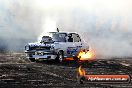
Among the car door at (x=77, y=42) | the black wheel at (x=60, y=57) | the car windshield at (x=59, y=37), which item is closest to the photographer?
the black wheel at (x=60, y=57)

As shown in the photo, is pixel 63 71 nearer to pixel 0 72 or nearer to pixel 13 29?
pixel 0 72

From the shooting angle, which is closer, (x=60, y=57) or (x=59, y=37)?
(x=60, y=57)

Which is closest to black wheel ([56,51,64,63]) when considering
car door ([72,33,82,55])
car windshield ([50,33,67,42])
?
car windshield ([50,33,67,42])

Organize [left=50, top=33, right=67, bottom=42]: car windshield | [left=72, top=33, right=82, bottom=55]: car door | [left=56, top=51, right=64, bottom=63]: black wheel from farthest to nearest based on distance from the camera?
[left=72, top=33, right=82, bottom=55]: car door < [left=50, top=33, right=67, bottom=42]: car windshield < [left=56, top=51, right=64, bottom=63]: black wheel

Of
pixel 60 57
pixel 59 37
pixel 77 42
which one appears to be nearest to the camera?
pixel 60 57

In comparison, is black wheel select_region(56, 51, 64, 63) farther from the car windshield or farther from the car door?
the car door

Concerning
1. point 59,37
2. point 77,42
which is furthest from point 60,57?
point 77,42

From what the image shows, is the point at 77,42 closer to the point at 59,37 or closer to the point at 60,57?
the point at 59,37

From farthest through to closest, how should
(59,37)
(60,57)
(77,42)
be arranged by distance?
1. (77,42)
2. (59,37)
3. (60,57)

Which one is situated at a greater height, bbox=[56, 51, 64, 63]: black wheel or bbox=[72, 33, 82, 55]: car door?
bbox=[72, 33, 82, 55]: car door

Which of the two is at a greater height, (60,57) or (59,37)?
(59,37)

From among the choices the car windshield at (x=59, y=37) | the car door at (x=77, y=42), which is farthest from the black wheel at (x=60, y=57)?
the car door at (x=77, y=42)

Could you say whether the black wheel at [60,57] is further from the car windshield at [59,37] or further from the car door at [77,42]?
the car door at [77,42]

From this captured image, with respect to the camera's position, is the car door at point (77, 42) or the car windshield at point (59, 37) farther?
the car door at point (77, 42)
